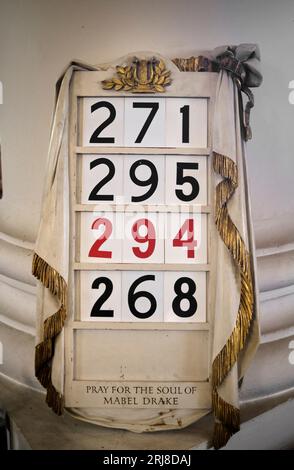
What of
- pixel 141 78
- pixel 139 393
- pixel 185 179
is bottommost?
pixel 139 393

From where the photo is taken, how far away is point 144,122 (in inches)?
47.7

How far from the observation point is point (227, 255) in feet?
3.87

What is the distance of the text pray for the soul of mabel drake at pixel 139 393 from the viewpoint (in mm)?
1229

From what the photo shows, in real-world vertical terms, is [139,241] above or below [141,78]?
below

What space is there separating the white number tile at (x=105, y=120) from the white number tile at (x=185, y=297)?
1.37 ft

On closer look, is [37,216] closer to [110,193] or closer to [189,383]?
[110,193]

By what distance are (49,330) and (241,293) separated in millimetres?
551

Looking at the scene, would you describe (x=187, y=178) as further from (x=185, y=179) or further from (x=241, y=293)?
(x=241, y=293)

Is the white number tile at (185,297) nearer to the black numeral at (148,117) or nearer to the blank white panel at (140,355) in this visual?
the blank white panel at (140,355)

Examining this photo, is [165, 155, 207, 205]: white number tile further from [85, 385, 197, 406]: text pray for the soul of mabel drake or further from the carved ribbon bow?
[85, 385, 197, 406]: text pray for the soul of mabel drake

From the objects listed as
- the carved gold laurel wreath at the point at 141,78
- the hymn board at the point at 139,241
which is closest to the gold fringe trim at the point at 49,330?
the hymn board at the point at 139,241

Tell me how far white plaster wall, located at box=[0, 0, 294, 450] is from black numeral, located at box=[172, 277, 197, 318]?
9.9 inches

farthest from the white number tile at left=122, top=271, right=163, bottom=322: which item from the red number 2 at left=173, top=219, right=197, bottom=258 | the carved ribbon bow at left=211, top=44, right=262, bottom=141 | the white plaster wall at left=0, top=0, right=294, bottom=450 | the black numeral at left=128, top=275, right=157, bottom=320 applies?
the carved ribbon bow at left=211, top=44, right=262, bottom=141
